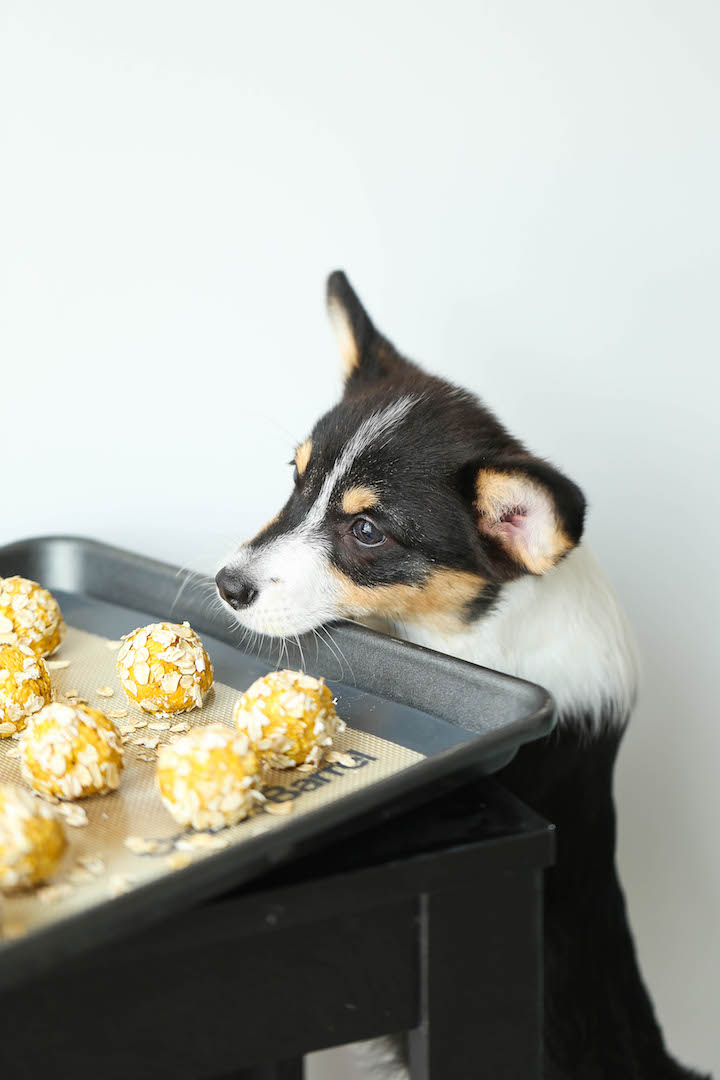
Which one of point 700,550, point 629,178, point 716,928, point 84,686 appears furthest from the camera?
point 716,928

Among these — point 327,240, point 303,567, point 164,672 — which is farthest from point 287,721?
point 327,240

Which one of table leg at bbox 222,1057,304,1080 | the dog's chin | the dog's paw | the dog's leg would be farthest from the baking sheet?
table leg at bbox 222,1057,304,1080

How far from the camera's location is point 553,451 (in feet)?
6.26

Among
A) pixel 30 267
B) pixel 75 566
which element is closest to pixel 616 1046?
pixel 75 566

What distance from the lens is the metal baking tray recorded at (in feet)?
2.32

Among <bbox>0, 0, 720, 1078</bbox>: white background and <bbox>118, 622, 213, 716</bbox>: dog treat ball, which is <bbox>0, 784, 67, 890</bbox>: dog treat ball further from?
<bbox>0, 0, 720, 1078</bbox>: white background

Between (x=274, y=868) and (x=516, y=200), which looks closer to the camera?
(x=274, y=868)

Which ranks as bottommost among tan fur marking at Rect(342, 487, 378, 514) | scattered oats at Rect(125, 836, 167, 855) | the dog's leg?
the dog's leg

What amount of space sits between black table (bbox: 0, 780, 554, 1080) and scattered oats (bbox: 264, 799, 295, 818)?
0.21 ft

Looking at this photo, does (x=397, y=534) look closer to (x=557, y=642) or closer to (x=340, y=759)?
(x=557, y=642)

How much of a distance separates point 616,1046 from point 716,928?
86 centimetres

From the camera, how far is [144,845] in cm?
82

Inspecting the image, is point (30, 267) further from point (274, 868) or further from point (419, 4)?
point (274, 868)

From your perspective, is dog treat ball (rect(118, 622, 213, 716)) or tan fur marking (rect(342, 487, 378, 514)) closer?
dog treat ball (rect(118, 622, 213, 716))
